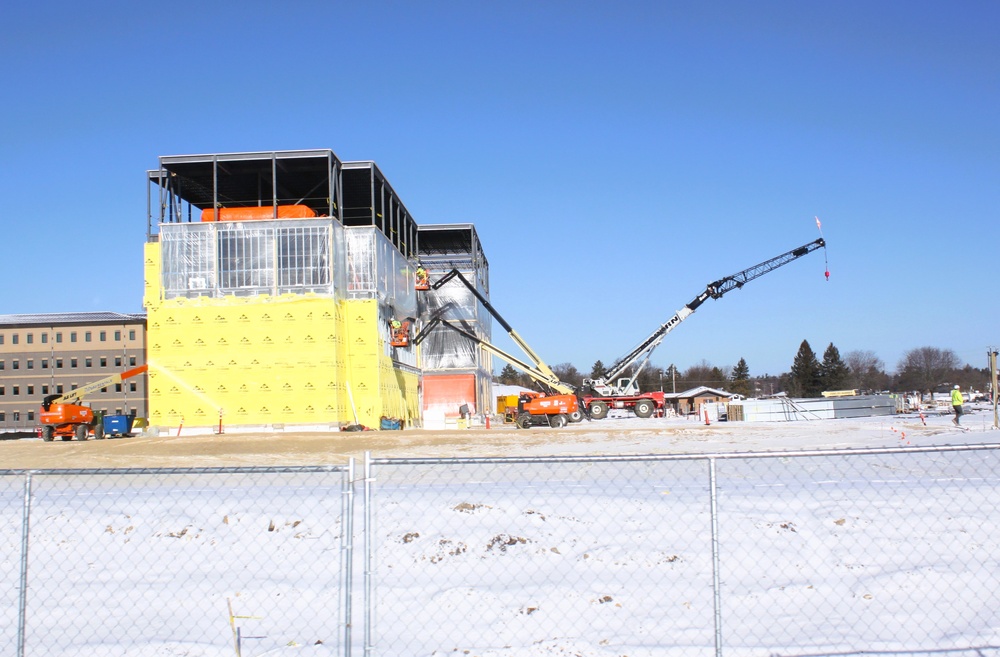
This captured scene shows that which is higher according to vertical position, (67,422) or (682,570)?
(67,422)

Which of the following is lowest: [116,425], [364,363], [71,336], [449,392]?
[116,425]

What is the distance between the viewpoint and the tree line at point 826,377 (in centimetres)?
12031

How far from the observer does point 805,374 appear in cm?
12125

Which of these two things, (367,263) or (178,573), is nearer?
(178,573)

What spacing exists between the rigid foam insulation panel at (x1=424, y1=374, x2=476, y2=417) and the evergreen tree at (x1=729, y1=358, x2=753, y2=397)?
73541 millimetres

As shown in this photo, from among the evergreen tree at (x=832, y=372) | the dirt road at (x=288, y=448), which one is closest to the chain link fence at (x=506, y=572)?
the dirt road at (x=288, y=448)

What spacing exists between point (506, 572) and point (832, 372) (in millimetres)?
121903

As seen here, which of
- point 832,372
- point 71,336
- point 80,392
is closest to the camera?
point 80,392

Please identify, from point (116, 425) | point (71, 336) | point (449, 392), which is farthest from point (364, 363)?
point (71, 336)

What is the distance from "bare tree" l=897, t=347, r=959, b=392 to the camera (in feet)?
438

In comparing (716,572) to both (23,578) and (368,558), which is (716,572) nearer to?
(368,558)

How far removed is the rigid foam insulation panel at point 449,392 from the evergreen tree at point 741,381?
7354cm

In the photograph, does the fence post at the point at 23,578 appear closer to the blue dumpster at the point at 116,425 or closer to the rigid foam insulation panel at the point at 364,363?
the rigid foam insulation panel at the point at 364,363

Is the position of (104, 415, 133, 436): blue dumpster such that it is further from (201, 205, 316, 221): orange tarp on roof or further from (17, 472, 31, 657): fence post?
(17, 472, 31, 657): fence post
